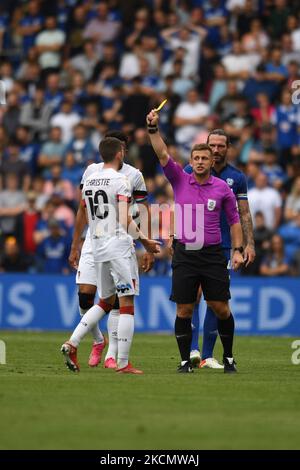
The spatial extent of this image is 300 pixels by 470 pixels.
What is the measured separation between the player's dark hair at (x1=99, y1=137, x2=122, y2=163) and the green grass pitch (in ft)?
6.86

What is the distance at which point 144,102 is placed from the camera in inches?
1003

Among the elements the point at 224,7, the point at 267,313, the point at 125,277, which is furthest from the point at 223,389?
the point at 224,7

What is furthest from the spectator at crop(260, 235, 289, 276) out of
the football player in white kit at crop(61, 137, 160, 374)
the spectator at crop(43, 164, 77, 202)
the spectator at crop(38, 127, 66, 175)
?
the football player in white kit at crop(61, 137, 160, 374)

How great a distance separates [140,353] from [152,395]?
17.9 ft

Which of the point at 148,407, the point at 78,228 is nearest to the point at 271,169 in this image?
the point at 78,228

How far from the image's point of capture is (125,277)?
1295 centimetres

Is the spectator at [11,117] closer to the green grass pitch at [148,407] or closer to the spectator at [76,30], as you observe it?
the spectator at [76,30]

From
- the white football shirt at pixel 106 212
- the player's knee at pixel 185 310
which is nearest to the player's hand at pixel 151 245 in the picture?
the white football shirt at pixel 106 212

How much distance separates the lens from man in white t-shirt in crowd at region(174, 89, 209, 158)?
25.0m

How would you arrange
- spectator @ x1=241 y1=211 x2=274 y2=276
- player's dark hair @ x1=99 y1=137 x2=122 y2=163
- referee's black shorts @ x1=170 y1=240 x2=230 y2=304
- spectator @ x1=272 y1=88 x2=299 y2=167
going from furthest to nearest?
spectator @ x1=272 y1=88 x2=299 y2=167, spectator @ x1=241 y1=211 x2=274 y2=276, referee's black shorts @ x1=170 y1=240 x2=230 y2=304, player's dark hair @ x1=99 y1=137 x2=122 y2=163

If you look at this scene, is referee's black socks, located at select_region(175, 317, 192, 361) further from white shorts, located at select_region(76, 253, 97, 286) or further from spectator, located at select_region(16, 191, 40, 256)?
spectator, located at select_region(16, 191, 40, 256)

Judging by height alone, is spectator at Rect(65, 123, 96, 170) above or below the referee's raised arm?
above

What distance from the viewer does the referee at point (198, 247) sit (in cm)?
1318

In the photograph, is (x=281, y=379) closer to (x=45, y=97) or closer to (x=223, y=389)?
(x=223, y=389)
